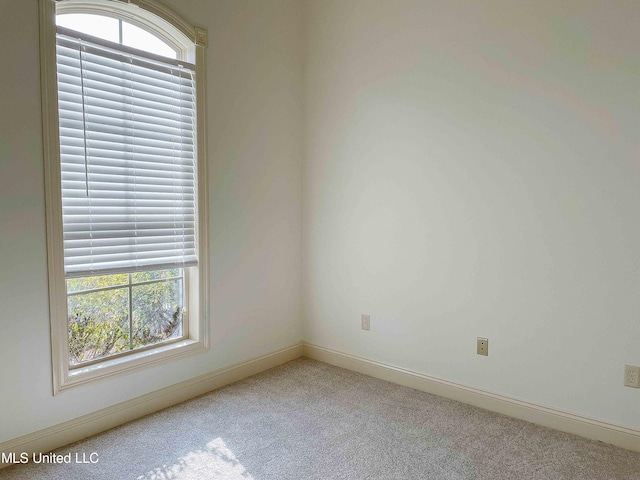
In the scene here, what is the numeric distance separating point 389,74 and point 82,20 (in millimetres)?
1949

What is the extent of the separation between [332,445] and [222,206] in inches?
66.9

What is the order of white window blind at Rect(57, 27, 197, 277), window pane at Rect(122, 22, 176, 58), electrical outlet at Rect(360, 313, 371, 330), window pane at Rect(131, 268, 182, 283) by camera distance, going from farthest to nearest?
electrical outlet at Rect(360, 313, 371, 330)
window pane at Rect(131, 268, 182, 283)
window pane at Rect(122, 22, 176, 58)
white window blind at Rect(57, 27, 197, 277)

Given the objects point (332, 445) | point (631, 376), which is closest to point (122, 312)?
point (332, 445)

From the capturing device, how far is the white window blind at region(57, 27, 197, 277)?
2.26 meters

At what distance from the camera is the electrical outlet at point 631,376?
2.26 metres

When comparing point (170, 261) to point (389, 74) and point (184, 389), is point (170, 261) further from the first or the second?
point (389, 74)

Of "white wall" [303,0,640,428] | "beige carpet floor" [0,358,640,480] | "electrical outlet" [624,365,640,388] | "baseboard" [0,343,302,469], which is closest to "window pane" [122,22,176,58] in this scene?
"white wall" [303,0,640,428]

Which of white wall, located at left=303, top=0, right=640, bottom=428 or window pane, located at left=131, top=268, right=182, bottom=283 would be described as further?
window pane, located at left=131, top=268, right=182, bottom=283

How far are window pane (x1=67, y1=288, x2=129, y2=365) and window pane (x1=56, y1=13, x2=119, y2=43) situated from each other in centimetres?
147

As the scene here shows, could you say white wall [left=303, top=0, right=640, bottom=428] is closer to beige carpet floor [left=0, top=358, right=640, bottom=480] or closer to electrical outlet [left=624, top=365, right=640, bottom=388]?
electrical outlet [left=624, top=365, right=640, bottom=388]

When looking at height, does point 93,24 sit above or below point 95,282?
above

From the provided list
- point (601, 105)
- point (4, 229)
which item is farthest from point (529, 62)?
point (4, 229)

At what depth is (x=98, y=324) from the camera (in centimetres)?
249

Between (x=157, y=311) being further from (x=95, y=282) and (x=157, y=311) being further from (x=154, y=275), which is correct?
(x=95, y=282)
